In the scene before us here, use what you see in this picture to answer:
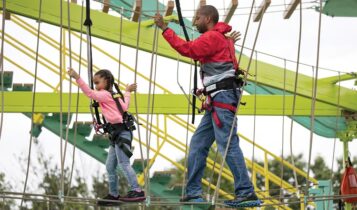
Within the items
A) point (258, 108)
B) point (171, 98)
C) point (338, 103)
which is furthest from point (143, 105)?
point (338, 103)

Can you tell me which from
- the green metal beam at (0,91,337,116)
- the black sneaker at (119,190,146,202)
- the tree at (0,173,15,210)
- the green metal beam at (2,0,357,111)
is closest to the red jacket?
the black sneaker at (119,190,146,202)

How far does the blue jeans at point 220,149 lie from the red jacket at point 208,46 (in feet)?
0.74

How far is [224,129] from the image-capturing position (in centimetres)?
784

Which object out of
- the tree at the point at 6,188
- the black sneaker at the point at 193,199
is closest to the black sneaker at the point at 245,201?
the black sneaker at the point at 193,199

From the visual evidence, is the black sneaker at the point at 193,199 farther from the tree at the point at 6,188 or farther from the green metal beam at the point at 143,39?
the tree at the point at 6,188

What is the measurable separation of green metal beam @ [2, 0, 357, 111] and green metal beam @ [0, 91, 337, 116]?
0.19 metres

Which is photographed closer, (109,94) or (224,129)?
(224,129)

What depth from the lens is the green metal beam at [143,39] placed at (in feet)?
40.1

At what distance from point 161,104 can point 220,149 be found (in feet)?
19.1

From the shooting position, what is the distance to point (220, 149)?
7.90 m

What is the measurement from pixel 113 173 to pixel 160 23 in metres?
1.41

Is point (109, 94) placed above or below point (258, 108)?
below

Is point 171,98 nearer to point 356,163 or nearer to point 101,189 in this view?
point 101,189

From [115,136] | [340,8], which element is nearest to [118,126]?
[115,136]
